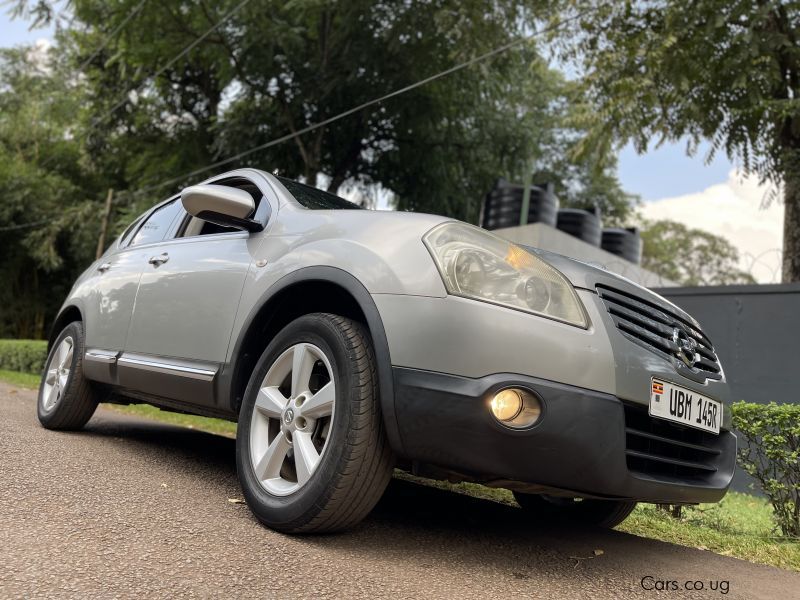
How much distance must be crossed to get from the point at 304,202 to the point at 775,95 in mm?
9595

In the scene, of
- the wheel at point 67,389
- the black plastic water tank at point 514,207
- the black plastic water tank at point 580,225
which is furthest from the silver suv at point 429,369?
the black plastic water tank at point 580,225

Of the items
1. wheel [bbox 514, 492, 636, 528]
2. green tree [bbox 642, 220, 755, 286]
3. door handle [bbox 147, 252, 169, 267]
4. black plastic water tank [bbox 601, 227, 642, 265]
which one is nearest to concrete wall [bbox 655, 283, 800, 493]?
wheel [bbox 514, 492, 636, 528]

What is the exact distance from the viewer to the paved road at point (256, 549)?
2068 millimetres

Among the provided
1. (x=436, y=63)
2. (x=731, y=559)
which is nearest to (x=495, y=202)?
(x=436, y=63)

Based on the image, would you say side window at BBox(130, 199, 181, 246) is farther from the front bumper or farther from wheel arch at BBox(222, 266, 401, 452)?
the front bumper

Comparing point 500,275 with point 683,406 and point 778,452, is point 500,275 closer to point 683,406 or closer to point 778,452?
point 683,406

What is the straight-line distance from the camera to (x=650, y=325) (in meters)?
2.76

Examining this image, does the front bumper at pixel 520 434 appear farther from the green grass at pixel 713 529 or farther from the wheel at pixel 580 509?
the green grass at pixel 713 529

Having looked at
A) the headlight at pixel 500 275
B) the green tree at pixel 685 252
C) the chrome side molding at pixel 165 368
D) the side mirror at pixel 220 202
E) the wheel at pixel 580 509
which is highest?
the green tree at pixel 685 252

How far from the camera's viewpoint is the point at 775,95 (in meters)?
10.6

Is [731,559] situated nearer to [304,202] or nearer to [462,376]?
[462,376]

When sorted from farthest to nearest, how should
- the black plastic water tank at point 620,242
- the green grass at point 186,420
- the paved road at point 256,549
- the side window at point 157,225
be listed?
the black plastic water tank at point 620,242 → the green grass at point 186,420 → the side window at point 157,225 → the paved road at point 256,549

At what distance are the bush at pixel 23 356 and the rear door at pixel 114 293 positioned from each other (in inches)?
449

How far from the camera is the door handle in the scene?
3894 mm
